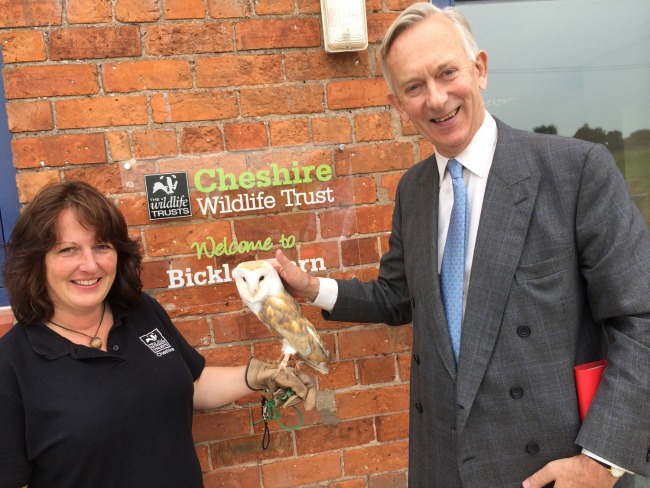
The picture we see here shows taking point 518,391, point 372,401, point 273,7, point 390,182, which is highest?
point 273,7

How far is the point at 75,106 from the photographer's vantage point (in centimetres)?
185

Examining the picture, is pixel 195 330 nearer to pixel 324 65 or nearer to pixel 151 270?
pixel 151 270

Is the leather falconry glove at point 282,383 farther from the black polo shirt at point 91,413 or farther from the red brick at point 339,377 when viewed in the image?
the red brick at point 339,377

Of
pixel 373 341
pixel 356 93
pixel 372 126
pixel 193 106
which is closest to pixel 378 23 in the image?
pixel 356 93

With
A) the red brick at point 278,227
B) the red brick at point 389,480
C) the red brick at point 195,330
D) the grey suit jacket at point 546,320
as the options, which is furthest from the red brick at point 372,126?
the red brick at point 389,480

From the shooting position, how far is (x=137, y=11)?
186cm

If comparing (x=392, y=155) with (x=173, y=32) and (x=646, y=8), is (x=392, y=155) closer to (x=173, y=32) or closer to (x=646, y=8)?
(x=173, y=32)

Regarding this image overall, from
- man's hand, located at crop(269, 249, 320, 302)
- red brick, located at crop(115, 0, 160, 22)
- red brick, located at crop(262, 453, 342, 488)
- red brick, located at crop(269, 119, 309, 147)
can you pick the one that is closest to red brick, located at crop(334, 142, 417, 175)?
red brick, located at crop(269, 119, 309, 147)

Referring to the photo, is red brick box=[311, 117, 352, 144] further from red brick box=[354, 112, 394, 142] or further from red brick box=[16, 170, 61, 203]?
red brick box=[16, 170, 61, 203]

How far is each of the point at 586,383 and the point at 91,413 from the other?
1247 mm

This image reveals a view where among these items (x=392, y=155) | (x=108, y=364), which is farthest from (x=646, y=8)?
(x=108, y=364)

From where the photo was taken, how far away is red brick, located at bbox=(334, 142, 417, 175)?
2033 millimetres

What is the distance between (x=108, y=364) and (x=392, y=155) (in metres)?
1.28

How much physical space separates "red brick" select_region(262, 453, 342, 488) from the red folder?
44.2 inches
